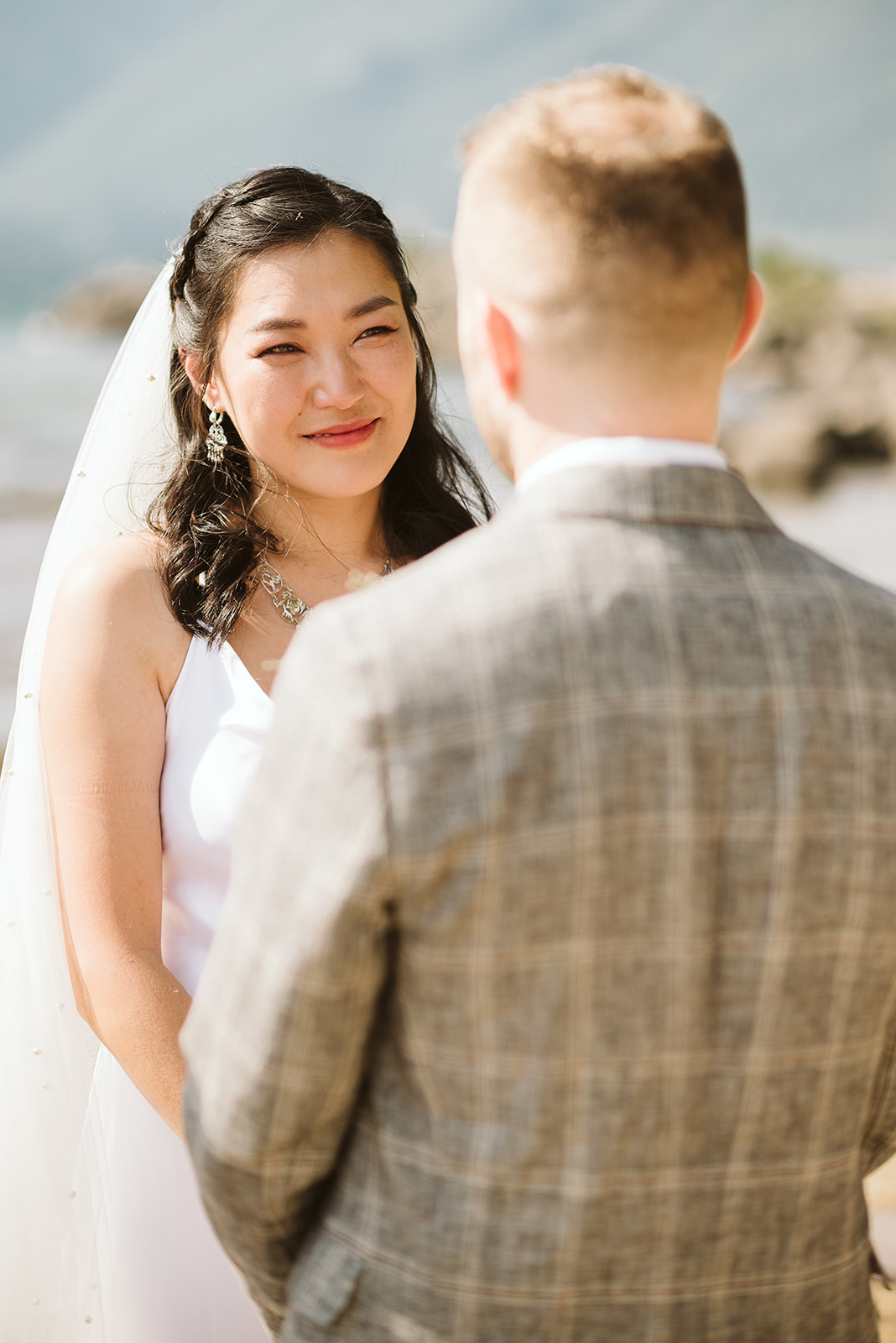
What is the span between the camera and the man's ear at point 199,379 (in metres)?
2.04

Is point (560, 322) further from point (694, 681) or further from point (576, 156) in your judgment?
point (694, 681)

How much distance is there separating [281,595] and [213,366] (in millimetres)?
411

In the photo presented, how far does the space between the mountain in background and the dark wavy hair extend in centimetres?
494

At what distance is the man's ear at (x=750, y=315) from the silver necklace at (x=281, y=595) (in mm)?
1127

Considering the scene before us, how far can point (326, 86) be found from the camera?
728 centimetres

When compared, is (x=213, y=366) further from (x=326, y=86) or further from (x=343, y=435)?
(x=326, y=86)

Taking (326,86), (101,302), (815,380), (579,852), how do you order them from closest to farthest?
1. (579,852)
2. (326,86)
3. (101,302)
4. (815,380)

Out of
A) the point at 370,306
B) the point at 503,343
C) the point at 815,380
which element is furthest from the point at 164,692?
the point at 815,380

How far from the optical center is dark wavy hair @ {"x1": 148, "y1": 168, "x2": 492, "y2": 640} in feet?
6.32

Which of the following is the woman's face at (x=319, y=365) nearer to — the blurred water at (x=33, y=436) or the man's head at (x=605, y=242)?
the man's head at (x=605, y=242)

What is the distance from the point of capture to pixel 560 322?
897mm

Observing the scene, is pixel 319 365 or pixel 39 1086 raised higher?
pixel 319 365

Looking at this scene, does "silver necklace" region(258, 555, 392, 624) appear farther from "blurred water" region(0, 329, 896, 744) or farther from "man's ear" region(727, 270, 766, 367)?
"blurred water" region(0, 329, 896, 744)

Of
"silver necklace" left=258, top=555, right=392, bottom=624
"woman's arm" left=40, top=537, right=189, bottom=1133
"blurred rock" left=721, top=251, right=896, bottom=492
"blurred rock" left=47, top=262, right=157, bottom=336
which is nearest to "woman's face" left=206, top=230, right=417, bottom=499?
"silver necklace" left=258, top=555, right=392, bottom=624
